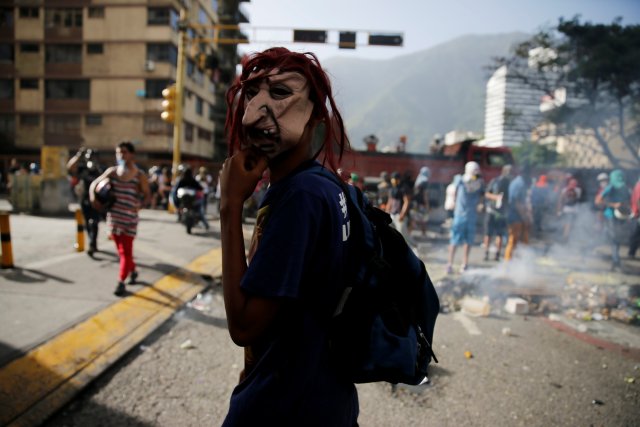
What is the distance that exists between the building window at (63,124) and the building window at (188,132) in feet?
26.5

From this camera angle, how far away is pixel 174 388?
317 centimetres

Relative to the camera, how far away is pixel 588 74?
20.6 meters

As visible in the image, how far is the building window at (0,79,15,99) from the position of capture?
34.2 metres

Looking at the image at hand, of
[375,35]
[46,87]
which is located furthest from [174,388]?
[46,87]

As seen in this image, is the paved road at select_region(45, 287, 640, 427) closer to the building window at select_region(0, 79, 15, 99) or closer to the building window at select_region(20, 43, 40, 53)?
the building window at select_region(20, 43, 40, 53)

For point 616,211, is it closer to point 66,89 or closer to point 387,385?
point 387,385

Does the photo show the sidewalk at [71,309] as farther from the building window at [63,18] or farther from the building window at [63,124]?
the building window at [63,18]

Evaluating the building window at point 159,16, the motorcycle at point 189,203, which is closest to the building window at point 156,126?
the building window at point 159,16

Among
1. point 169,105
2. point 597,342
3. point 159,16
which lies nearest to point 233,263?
point 597,342

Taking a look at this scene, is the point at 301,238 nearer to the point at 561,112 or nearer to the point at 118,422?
the point at 118,422

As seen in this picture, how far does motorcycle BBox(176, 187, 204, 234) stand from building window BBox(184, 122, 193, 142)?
25913 mm

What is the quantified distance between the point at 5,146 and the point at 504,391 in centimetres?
4131

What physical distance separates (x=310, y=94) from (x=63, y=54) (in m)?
40.3

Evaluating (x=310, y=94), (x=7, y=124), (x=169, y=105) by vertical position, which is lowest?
(x=310, y=94)
